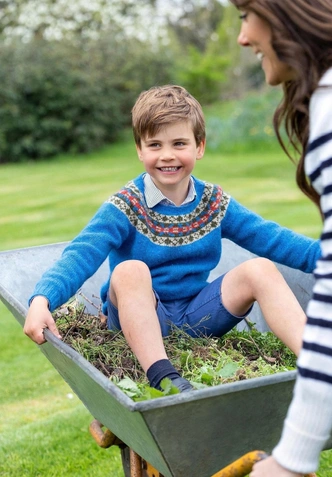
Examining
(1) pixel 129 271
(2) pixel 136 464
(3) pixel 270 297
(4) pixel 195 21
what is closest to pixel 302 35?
(3) pixel 270 297

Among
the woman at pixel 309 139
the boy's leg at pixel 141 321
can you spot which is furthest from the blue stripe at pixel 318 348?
the boy's leg at pixel 141 321

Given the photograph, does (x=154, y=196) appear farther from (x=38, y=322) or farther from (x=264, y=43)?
(x=264, y=43)

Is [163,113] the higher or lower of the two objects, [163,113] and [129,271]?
the higher

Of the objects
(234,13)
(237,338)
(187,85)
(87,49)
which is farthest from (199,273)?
(234,13)

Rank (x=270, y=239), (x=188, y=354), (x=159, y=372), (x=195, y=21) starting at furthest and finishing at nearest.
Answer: (x=195, y=21) < (x=270, y=239) < (x=188, y=354) < (x=159, y=372)

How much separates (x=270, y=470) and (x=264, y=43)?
705 millimetres

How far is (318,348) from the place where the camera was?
113 centimetres

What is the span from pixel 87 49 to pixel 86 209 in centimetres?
771

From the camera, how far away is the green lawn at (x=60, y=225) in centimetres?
281

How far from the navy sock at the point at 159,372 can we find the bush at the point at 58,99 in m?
11.2

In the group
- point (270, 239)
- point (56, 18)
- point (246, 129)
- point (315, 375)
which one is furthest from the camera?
point (56, 18)

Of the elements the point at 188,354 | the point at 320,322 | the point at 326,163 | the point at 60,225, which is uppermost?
the point at 326,163

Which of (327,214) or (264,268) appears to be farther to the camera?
(264,268)

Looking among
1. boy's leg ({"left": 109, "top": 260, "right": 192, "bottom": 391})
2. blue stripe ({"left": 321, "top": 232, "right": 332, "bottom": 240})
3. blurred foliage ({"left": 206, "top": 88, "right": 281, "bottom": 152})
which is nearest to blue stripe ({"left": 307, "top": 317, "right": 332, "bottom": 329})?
blue stripe ({"left": 321, "top": 232, "right": 332, "bottom": 240})
